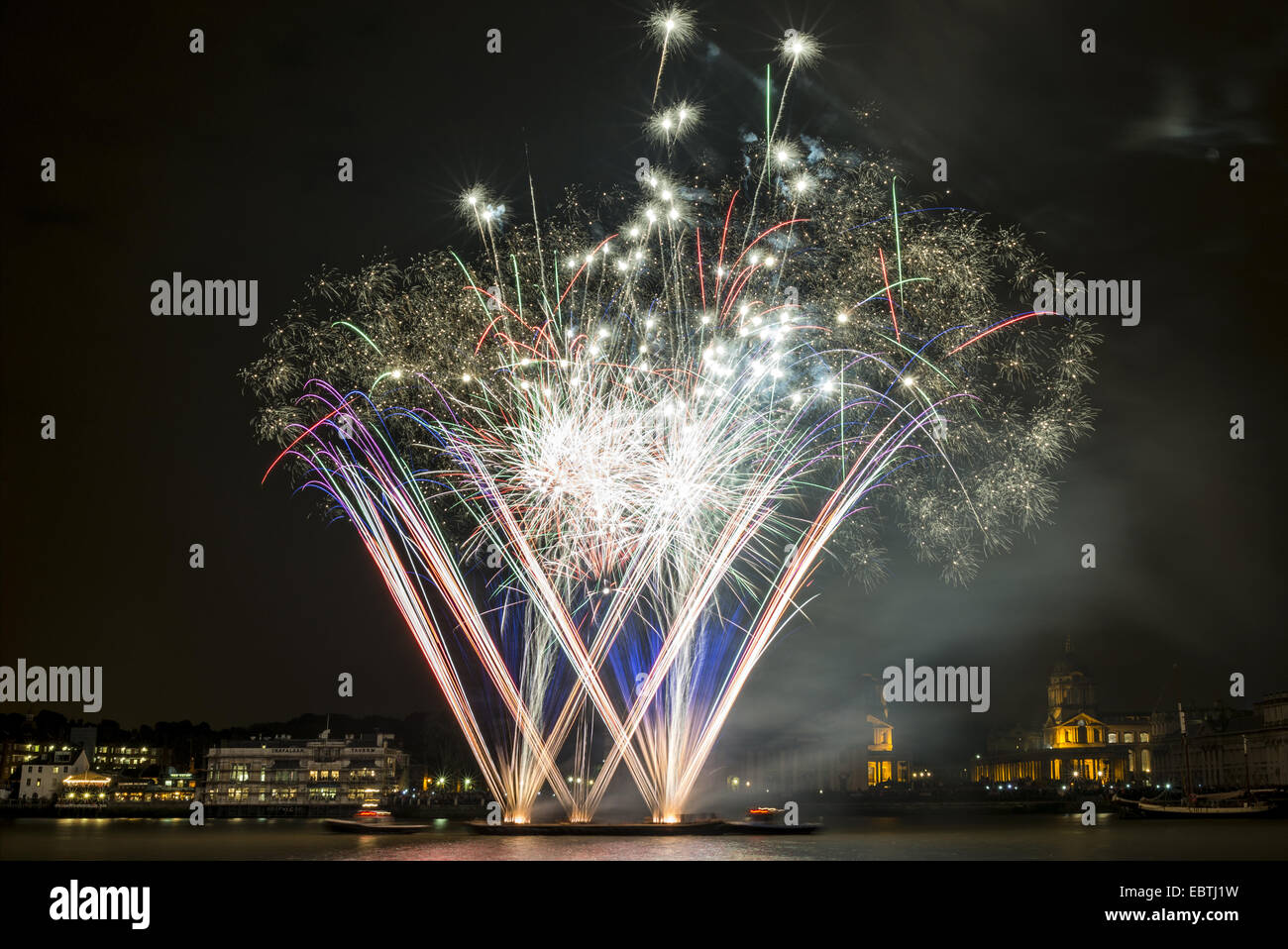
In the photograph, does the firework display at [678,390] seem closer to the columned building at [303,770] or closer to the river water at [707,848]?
the river water at [707,848]

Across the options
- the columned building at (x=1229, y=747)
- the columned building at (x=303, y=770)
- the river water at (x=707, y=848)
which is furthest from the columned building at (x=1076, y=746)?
the river water at (x=707, y=848)

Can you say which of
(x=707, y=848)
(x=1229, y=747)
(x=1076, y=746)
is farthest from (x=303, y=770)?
(x=707, y=848)

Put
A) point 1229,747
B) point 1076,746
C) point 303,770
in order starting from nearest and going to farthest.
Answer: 1. point 303,770
2. point 1229,747
3. point 1076,746

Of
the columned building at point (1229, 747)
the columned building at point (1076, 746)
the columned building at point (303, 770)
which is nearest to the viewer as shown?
the columned building at point (1229, 747)

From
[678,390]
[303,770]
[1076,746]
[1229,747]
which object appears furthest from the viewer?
[1076,746]

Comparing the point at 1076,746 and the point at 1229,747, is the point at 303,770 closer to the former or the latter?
the point at 1076,746

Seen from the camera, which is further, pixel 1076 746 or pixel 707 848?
pixel 1076 746
